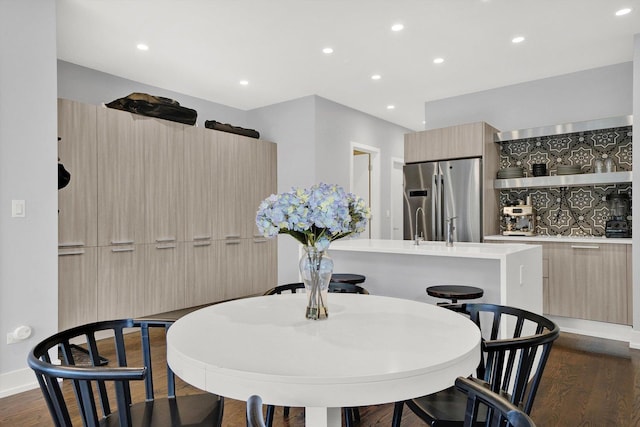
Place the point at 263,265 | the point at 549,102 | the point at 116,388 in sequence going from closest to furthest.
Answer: the point at 116,388 < the point at 549,102 < the point at 263,265

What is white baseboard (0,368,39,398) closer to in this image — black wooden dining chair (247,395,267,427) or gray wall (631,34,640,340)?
black wooden dining chair (247,395,267,427)

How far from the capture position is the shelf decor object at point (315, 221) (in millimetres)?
1338

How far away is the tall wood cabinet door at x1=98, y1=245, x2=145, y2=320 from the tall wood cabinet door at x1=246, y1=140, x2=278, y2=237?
152cm

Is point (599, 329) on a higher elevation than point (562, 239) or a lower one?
lower

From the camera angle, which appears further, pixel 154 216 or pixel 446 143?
pixel 446 143

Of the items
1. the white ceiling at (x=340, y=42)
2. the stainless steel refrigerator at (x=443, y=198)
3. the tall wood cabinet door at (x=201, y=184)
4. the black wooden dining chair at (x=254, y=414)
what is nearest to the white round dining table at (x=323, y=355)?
the black wooden dining chair at (x=254, y=414)

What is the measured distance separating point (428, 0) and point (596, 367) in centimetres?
299

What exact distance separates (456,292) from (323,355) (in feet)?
6.03

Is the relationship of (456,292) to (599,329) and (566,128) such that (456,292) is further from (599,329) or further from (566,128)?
(566,128)

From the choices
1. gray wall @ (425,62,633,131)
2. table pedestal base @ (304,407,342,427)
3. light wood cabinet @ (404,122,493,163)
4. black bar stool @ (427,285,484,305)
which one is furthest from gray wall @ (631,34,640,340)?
table pedestal base @ (304,407,342,427)

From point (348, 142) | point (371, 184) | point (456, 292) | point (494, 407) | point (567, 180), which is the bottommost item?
point (456, 292)

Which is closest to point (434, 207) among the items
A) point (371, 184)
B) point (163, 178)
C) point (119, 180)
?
point (371, 184)

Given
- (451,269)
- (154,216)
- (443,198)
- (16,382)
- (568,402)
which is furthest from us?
(443,198)

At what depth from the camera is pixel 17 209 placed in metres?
2.65
